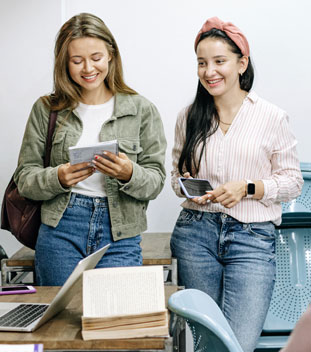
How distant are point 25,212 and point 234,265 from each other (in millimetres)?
1016

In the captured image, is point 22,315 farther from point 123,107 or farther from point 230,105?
point 230,105

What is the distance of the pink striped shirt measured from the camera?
2895mm

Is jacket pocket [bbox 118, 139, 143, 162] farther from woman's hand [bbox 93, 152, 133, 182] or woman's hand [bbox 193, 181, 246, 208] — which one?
woman's hand [bbox 193, 181, 246, 208]

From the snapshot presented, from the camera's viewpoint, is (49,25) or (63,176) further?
(49,25)

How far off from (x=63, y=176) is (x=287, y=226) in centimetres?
144

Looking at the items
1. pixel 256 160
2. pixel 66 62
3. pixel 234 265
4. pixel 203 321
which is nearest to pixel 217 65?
pixel 256 160

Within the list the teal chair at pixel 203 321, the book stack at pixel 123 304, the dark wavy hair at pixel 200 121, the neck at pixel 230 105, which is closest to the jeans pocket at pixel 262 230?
the dark wavy hair at pixel 200 121

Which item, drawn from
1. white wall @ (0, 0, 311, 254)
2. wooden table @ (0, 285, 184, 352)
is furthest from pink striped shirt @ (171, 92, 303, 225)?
wooden table @ (0, 285, 184, 352)

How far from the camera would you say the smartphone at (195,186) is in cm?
285

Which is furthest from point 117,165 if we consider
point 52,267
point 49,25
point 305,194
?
point 49,25

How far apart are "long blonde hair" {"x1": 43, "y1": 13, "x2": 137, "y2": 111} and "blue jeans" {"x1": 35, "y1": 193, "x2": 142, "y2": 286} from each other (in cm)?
47

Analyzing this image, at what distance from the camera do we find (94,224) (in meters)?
2.71

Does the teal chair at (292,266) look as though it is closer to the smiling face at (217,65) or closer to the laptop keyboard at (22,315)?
the smiling face at (217,65)

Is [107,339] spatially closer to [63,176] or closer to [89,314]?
[89,314]
